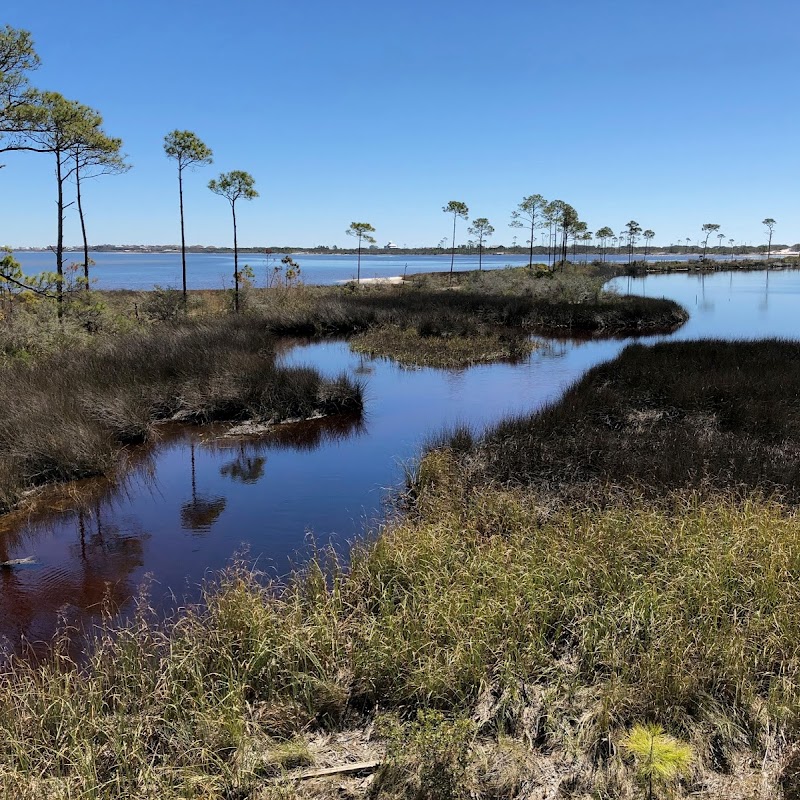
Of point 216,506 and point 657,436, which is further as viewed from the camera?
point 657,436

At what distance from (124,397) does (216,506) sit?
376cm

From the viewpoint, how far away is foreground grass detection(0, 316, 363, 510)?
25.2 feet

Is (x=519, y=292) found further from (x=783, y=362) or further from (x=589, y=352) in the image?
(x=783, y=362)

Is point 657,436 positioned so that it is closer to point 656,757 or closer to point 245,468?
point 245,468

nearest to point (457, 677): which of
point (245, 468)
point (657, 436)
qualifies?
point (245, 468)

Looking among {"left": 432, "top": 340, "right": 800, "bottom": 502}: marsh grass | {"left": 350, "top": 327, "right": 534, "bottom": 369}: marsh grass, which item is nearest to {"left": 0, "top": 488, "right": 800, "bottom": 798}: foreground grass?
{"left": 432, "top": 340, "right": 800, "bottom": 502}: marsh grass

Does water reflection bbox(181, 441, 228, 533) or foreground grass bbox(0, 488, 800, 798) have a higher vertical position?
foreground grass bbox(0, 488, 800, 798)

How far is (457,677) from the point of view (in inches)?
136

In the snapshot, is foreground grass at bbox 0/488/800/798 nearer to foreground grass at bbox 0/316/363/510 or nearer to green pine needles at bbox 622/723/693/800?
green pine needles at bbox 622/723/693/800

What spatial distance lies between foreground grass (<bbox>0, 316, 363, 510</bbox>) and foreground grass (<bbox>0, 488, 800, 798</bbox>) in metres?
4.19

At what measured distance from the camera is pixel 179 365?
39.2 feet

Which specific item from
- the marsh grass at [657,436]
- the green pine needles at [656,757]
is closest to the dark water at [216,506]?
the marsh grass at [657,436]

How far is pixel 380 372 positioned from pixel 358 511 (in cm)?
871

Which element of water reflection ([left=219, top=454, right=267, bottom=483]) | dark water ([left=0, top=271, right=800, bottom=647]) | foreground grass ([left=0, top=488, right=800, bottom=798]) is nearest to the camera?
foreground grass ([left=0, top=488, right=800, bottom=798])
